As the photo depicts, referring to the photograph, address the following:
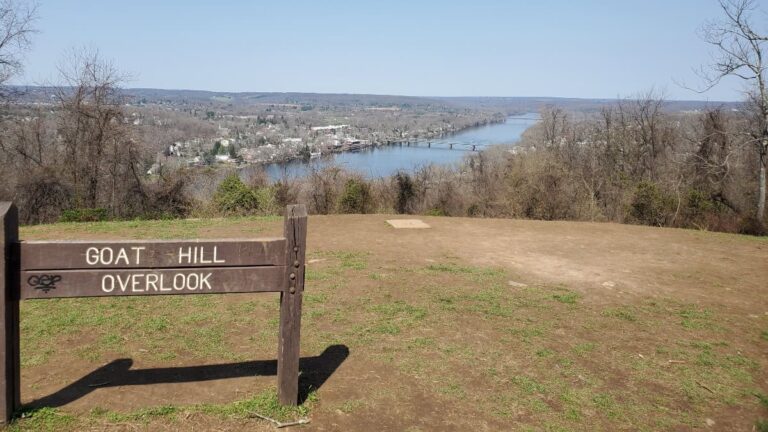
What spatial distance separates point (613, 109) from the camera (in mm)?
39312

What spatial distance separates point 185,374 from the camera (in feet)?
14.6

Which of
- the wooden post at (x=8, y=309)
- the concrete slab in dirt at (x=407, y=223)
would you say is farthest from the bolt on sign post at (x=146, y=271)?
the concrete slab in dirt at (x=407, y=223)

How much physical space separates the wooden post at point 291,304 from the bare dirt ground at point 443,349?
Result: 0.92ft

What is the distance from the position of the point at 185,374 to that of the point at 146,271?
1.33 meters

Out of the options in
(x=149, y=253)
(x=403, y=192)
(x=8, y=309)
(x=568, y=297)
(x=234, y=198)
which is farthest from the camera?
(x=403, y=192)

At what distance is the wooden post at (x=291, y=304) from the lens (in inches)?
146

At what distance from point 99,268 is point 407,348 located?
2867 millimetres

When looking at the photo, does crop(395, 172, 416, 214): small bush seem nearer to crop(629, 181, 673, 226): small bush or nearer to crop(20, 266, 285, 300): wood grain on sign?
crop(629, 181, 673, 226): small bush

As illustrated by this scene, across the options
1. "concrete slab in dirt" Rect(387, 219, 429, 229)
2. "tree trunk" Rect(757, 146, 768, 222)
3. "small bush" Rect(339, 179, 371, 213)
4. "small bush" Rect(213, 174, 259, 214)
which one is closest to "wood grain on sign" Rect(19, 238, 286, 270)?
"concrete slab in dirt" Rect(387, 219, 429, 229)

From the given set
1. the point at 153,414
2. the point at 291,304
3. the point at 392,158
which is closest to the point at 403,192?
the point at 291,304

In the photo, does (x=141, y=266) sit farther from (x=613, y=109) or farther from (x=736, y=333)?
(x=613, y=109)

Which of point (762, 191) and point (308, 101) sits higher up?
point (308, 101)

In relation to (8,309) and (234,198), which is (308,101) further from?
(8,309)

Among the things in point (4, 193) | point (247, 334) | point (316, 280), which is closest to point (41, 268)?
point (247, 334)
